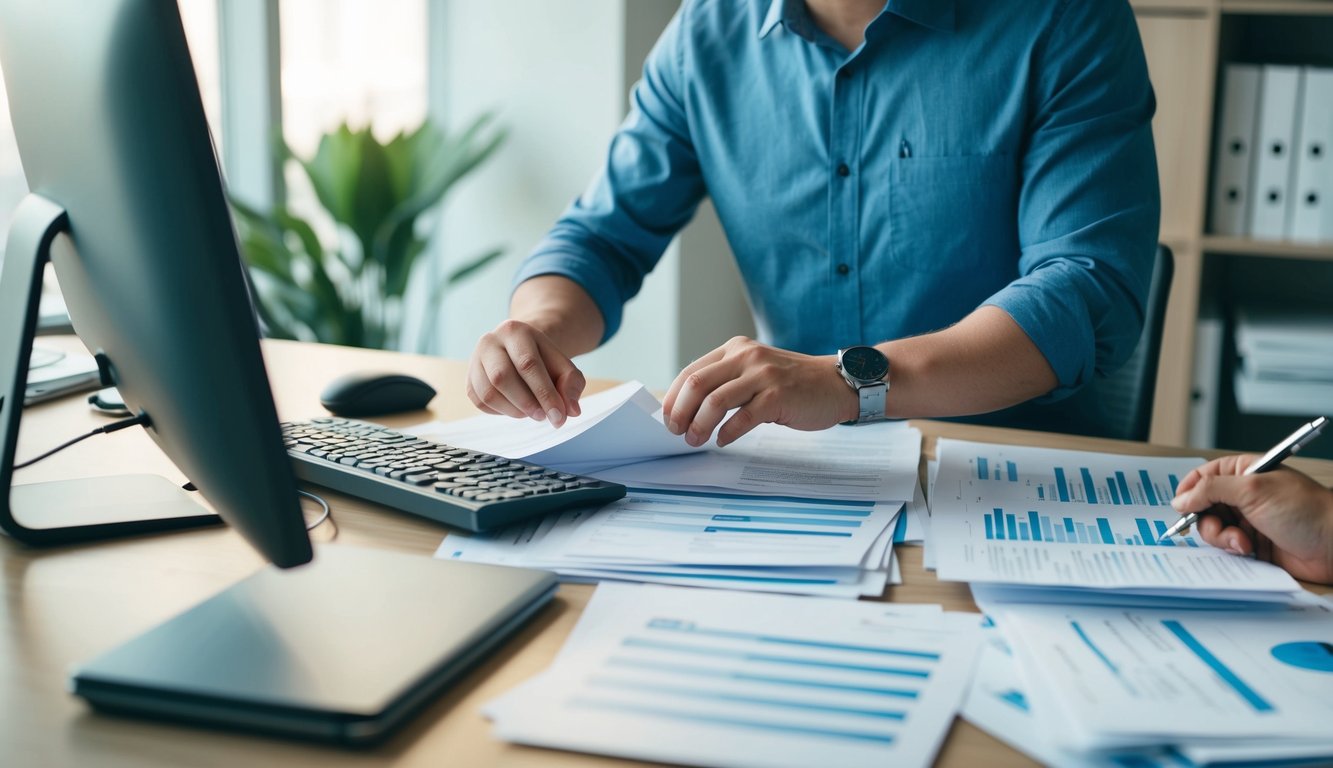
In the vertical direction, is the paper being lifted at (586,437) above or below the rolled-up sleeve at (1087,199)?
below

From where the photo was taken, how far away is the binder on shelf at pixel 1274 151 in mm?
2248

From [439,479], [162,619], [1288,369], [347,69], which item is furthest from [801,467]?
[347,69]

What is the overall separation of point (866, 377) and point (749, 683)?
0.47 m

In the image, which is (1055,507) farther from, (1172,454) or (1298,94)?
(1298,94)

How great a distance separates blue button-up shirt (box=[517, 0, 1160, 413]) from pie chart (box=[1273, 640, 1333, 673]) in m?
0.48

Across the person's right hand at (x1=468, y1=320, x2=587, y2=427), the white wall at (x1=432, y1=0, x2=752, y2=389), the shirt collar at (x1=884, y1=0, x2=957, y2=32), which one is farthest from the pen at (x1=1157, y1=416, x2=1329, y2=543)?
the white wall at (x1=432, y1=0, x2=752, y2=389)

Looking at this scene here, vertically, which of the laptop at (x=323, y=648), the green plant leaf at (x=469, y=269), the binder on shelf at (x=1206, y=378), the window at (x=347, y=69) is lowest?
the binder on shelf at (x=1206, y=378)

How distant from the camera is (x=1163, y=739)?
0.52m

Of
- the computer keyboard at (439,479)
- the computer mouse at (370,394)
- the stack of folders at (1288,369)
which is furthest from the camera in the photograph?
the stack of folders at (1288,369)

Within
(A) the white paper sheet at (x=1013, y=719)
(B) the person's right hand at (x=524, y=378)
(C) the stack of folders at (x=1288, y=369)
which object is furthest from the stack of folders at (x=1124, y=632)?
(C) the stack of folders at (x=1288, y=369)

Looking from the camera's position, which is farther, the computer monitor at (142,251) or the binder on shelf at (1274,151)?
the binder on shelf at (1274,151)

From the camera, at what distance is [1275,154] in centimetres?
229

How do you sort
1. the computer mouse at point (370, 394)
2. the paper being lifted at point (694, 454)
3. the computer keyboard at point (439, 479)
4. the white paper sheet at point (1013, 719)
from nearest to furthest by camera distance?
the white paper sheet at point (1013, 719) → the computer keyboard at point (439, 479) → the paper being lifted at point (694, 454) → the computer mouse at point (370, 394)

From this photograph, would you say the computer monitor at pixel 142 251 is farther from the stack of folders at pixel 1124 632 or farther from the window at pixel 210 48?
the window at pixel 210 48
